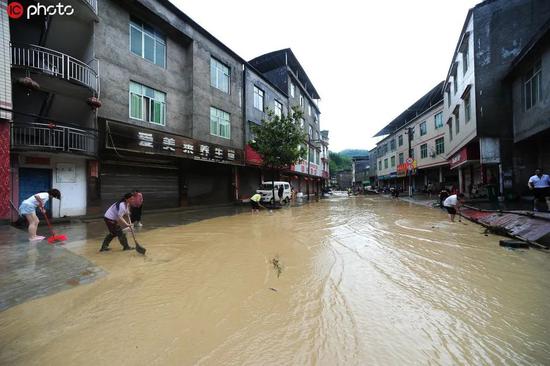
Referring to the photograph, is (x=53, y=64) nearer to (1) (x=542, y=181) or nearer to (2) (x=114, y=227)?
(2) (x=114, y=227)

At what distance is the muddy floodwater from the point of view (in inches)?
93.7

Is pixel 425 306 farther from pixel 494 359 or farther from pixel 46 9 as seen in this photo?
pixel 46 9

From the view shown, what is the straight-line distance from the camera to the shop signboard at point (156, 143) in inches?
439

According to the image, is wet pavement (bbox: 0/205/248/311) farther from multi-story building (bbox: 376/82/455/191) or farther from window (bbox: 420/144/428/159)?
window (bbox: 420/144/428/159)

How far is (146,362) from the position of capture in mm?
2242

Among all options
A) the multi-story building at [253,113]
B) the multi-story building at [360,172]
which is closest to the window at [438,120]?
the multi-story building at [253,113]

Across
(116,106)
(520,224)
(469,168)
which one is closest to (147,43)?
(116,106)

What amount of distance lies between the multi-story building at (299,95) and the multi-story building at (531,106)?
1268cm

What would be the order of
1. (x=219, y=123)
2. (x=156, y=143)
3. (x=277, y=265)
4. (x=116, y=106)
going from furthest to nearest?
(x=219, y=123) < (x=156, y=143) < (x=116, y=106) < (x=277, y=265)

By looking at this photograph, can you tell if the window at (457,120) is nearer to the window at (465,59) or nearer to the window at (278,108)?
the window at (465,59)

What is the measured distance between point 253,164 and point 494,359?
61.6 ft

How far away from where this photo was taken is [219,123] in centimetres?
1792

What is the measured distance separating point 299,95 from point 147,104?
21186 millimetres

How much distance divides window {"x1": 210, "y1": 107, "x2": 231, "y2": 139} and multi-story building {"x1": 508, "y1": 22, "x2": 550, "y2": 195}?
16529mm
